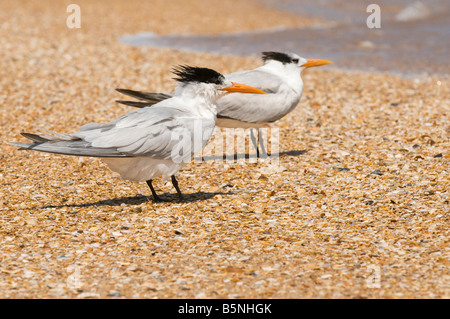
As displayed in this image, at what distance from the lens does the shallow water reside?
36.5 ft

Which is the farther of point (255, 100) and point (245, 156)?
point (245, 156)

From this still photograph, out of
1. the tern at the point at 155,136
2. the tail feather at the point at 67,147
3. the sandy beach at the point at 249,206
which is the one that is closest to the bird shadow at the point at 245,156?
the sandy beach at the point at 249,206

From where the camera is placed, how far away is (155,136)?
499 centimetres

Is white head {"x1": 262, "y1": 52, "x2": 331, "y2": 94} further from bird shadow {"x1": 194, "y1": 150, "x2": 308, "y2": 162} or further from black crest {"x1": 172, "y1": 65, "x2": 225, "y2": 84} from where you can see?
black crest {"x1": 172, "y1": 65, "x2": 225, "y2": 84}

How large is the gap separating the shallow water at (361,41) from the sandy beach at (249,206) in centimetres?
134

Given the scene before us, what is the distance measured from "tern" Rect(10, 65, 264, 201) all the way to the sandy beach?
423 millimetres

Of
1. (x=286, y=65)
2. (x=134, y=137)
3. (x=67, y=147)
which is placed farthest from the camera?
(x=286, y=65)

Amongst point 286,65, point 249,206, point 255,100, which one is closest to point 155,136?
point 249,206

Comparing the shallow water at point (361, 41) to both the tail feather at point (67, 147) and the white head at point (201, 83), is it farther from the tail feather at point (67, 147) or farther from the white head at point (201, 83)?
the tail feather at point (67, 147)

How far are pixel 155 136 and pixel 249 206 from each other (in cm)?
101

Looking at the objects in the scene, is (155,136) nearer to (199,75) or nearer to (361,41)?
(199,75)

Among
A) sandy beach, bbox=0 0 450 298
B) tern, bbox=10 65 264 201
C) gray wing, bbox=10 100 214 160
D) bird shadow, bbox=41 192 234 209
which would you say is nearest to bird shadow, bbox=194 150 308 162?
sandy beach, bbox=0 0 450 298

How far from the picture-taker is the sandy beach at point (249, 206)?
12.8 feet
